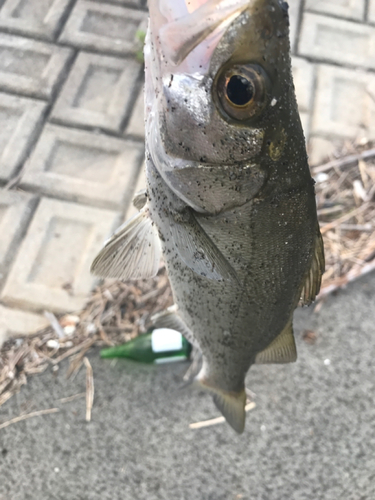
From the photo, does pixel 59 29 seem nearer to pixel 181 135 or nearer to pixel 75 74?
pixel 75 74

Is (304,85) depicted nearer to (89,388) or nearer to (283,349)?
(283,349)

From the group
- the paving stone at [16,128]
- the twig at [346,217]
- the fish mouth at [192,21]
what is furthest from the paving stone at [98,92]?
the fish mouth at [192,21]

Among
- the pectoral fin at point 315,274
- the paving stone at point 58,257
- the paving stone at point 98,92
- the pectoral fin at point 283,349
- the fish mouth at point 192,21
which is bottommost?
the paving stone at point 58,257

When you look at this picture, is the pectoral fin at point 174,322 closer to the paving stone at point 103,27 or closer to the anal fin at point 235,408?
the anal fin at point 235,408

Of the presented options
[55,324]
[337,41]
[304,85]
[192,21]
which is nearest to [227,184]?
[192,21]

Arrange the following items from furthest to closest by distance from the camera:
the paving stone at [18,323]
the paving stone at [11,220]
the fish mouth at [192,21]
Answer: the paving stone at [11,220]
the paving stone at [18,323]
the fish mouth at [192,21]

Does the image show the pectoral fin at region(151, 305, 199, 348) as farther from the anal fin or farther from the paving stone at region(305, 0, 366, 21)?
the paving stone at region(305, 0, 366, 21)

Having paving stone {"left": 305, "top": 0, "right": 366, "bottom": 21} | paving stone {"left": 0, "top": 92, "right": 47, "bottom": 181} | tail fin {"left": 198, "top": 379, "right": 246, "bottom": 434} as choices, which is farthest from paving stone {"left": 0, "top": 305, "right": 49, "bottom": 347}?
paving stone {"left": 305, "top": 0, "right": 366, "bottom": 21}
